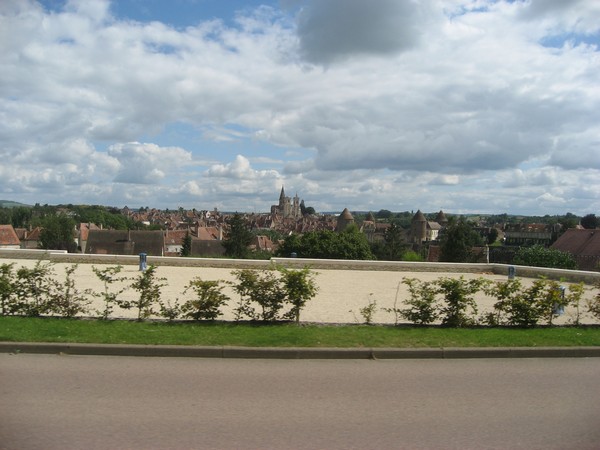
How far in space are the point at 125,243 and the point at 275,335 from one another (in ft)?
181

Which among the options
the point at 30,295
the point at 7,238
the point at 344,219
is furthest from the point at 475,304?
the point at 344,219

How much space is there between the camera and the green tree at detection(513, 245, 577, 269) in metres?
24.0

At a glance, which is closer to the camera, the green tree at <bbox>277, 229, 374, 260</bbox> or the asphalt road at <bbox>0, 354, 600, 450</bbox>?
the asphalt road at <bbox>0, 354, 600, 450</bbox>

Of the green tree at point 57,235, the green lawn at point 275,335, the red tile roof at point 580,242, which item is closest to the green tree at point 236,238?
the green tree at point 57,235

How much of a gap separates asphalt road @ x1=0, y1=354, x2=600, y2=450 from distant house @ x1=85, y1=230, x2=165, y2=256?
54614mm

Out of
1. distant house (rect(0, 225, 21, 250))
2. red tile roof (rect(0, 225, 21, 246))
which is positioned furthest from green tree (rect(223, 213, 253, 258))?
red tile roof (rect(0, 225, 21, 246))

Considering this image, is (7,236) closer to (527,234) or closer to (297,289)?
(297,289)

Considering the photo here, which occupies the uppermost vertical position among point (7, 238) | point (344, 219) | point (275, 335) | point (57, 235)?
point (344, 219)

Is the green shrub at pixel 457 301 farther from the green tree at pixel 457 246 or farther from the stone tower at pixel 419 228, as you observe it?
the stone tower at pixel 419 228

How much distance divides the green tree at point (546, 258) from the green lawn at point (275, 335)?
15.8 m

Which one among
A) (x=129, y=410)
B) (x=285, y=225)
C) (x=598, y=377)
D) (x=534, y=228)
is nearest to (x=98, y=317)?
(x=129, y=410)

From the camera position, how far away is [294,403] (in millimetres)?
5949

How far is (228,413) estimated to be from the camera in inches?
221

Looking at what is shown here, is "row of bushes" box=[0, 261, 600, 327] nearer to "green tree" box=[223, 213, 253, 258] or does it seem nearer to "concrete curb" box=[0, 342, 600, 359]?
"concrete curb" box=[0, 342, 600, 359]
